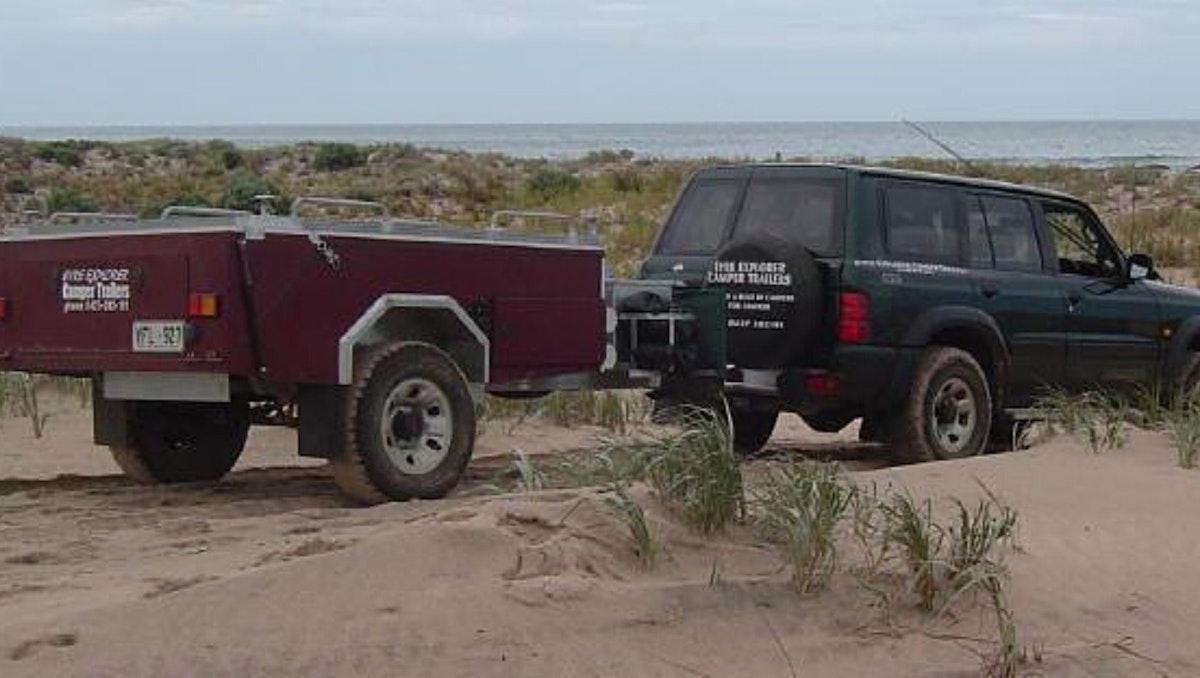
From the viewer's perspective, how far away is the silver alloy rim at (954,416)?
1095cm

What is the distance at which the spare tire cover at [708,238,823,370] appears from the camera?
10.2 m

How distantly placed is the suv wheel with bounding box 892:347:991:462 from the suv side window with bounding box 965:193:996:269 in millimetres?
662

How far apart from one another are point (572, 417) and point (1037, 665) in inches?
283

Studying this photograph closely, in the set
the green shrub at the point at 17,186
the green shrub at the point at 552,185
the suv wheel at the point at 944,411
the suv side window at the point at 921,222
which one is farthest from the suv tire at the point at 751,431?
the green shrub at the point at 17,186

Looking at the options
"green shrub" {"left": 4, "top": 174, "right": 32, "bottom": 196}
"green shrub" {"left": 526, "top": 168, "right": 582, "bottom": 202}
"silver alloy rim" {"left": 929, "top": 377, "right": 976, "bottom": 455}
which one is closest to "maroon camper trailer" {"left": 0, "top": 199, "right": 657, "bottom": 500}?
"silver alloy rim" {"left": 929, "top": 377, "right": 976, "bottom": 455}

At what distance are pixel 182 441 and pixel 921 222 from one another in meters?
4.63

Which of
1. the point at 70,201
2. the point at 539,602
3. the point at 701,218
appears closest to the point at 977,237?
the point at 701,218

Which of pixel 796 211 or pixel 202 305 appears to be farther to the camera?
pixel 796 211

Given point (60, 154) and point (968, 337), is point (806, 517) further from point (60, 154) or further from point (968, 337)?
point (60, 154)

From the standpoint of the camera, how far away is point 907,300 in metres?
10.7

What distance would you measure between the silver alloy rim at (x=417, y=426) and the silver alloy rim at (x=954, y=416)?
3379 millimetres

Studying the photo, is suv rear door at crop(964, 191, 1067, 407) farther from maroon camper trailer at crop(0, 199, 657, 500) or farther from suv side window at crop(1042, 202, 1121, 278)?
maroon camper trailer at crop(0, 199, 657, 500)

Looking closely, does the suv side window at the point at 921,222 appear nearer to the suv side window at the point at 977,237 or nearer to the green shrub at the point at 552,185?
the suv side window at the point at 977,237

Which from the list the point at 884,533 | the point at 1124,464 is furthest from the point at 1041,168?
the point at 884,533
